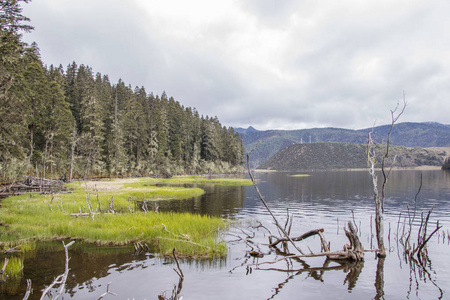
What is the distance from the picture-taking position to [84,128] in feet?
195

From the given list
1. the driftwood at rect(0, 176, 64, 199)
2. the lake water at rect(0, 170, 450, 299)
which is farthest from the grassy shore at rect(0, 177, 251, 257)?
the driftwood at rect(0, 176, 64, 199)

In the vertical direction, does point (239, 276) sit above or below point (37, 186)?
below

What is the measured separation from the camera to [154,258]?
1212 cm

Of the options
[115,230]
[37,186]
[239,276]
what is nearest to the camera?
[239,276]

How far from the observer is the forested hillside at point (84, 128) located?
27594 millimetres

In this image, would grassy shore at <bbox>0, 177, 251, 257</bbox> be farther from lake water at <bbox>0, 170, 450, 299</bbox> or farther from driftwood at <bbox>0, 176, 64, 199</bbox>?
driftwood at <bbox>0, 176, 64, 199</bbox>

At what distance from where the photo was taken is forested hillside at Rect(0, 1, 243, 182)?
2759 centimetres

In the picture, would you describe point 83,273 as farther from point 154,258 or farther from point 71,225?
point 71,225

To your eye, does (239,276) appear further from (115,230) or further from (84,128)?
(84,128)

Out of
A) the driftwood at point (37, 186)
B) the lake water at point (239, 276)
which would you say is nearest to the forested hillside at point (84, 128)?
the driftwood at point (37, 186)

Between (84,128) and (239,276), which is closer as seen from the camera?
(239,276)

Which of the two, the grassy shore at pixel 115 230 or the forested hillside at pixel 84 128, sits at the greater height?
the forested hillside at pixel 84 128

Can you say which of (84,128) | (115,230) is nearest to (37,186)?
(115,230)

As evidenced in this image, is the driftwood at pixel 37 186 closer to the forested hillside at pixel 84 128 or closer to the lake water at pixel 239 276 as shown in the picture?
the forested hillside at pixel 84 128
